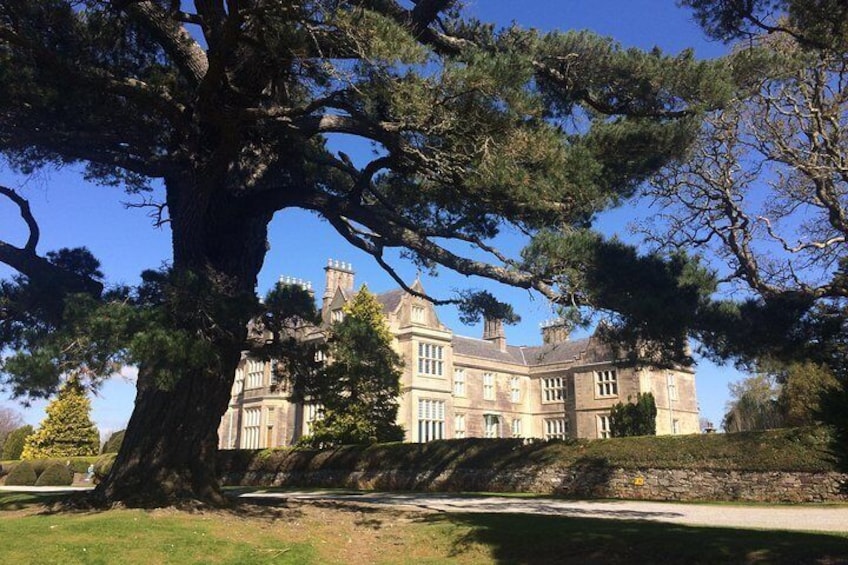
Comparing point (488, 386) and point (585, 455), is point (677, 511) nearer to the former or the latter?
point (585, 455)

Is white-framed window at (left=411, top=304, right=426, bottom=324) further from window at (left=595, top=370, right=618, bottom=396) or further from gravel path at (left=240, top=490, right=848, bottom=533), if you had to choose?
gravel path at (left=240, top=490, right=848, bottom=533)

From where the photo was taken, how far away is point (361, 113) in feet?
30.2

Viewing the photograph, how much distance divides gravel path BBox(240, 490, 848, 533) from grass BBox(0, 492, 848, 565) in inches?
79.0

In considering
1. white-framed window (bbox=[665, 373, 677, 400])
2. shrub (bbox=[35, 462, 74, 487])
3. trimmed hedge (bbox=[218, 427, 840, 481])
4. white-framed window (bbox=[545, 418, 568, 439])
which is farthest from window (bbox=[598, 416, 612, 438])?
shrub (bbox=[35, 462, 74, 487])

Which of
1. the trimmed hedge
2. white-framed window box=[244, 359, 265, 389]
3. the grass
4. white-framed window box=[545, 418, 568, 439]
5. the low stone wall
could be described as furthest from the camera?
Answer: white-framed window box=[545, 418, 568, 439]

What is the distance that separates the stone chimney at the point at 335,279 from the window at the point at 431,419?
8.85 meters

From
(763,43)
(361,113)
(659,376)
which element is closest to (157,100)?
(361,113)

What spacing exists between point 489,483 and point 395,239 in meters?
11.0

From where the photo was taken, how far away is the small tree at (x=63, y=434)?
3534cm

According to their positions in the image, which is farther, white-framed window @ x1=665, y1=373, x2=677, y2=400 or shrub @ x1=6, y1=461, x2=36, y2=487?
white-framed window @ x1=665, y1=373, x2=677, y2=400

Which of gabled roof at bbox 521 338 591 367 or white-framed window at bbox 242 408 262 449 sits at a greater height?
gabled roof at bbox 521 338 591 367

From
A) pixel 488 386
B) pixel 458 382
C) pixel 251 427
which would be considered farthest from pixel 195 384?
pixel 488 386

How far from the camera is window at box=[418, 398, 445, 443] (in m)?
35.5

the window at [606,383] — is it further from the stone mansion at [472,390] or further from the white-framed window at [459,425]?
the white-framed window at [459,425]
